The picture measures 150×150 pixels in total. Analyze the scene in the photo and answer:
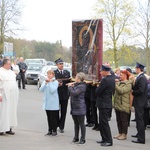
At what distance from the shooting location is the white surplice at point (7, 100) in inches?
303

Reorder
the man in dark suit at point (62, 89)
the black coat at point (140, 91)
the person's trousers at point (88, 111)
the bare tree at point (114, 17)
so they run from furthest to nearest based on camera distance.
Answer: the bare tree at point (114, 17) < the person's trousers at point (88, 111) < the man in dark suit at point (62, 89) < the black coat at point (140, 91)

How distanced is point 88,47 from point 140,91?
1.87m

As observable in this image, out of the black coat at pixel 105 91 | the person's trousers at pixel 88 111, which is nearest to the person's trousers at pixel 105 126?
the black coat at pixel 105 91

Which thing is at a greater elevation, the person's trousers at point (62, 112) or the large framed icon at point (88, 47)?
the large framed icon at point (88, 47)

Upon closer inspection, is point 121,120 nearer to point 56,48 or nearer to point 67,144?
point 67,144

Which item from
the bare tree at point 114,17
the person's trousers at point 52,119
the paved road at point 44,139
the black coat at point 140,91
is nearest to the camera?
the paved road at point 44,139

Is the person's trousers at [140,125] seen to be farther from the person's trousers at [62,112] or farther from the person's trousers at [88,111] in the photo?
the person's trousers at [88,111]

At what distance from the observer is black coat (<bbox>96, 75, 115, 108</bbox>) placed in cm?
693

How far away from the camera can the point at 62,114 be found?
328 inches

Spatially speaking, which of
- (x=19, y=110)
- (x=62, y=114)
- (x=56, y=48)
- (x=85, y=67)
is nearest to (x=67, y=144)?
(x=62, y=114)

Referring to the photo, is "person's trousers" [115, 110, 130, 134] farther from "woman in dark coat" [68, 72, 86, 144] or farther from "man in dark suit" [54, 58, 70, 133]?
"man in dark suit" [54, 58, 70, 133]

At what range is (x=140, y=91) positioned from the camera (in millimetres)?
7289

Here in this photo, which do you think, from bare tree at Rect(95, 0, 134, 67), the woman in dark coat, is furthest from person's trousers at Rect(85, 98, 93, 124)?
bare tree at Rect(95, 0, 134, 67)

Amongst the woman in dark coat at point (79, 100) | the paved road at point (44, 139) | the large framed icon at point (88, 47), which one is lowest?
the paved road at point (44, 139)
